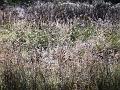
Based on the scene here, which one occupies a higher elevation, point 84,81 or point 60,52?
point 60,52

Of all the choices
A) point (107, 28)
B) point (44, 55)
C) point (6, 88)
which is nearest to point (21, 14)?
point (107, 28)

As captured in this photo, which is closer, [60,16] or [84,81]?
[84,81]

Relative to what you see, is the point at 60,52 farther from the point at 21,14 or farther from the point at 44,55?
the point at 21,14

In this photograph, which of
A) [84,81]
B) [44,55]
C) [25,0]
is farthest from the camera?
[25,0]

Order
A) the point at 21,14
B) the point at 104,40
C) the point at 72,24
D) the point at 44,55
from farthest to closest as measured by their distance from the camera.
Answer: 1. the point at 21,14
2. the point at 72,24
3. the point at 104,40
4. the point at 44,55

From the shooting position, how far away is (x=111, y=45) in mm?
7641

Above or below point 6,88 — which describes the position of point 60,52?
above

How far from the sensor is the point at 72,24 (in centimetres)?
951

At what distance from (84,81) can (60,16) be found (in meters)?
5.87

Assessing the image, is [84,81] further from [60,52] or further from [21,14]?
[21,14]

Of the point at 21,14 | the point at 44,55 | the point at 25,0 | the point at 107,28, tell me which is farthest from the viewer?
the point at 25,0

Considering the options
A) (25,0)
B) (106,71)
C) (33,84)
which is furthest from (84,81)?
(25,0)

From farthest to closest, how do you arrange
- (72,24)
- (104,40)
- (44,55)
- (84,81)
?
1. (72,24)
2. (104,40)
3. (44,55)
4. (84,81)

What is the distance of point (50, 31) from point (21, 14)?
1.82 metres
